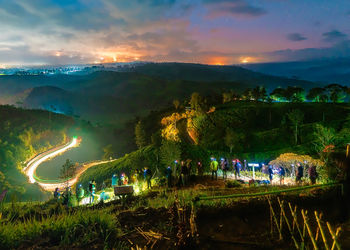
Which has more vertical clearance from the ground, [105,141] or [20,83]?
[20,83]

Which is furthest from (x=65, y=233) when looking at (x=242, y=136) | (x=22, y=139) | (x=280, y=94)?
(x=280, y=94)

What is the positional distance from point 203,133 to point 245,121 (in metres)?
11.0

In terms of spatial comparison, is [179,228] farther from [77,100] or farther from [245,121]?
[77,100]

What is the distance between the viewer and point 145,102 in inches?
7047

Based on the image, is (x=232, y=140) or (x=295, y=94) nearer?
(x=232, y=140)

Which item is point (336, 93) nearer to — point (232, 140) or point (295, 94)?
point (295, 94)

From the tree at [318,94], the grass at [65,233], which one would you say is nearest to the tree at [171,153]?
the grass at [65,233]

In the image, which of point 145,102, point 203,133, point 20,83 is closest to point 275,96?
point 203,133

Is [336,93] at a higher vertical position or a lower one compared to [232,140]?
higher

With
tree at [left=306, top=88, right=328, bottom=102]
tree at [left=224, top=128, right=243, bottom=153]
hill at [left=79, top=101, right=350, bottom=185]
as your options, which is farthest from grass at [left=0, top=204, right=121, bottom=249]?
tree at [left=306, top=88, right=328, bottom=102]

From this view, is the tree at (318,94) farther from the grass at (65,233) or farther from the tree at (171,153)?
the grass at (65,233)

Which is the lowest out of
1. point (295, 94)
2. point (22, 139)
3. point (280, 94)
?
point (22, 139)

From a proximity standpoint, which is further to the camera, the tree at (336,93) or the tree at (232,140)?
the tree at (336,93)

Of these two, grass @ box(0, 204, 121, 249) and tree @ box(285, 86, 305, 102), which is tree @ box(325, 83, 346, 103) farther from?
grass @ box(0, 204, 121, 249)
